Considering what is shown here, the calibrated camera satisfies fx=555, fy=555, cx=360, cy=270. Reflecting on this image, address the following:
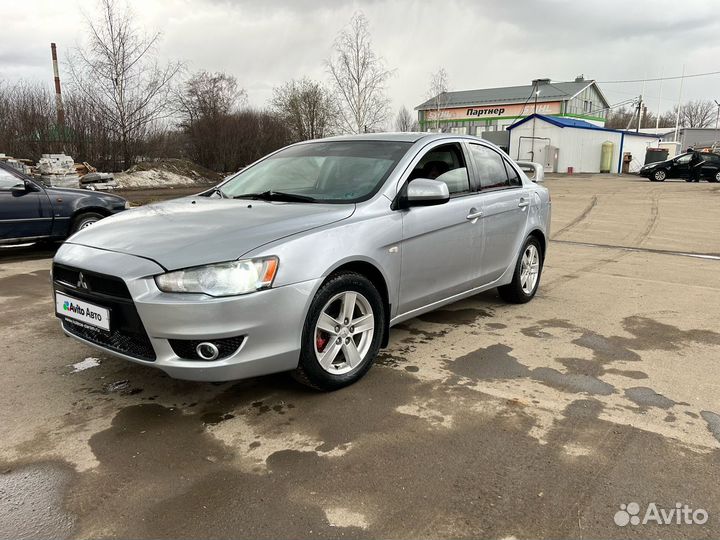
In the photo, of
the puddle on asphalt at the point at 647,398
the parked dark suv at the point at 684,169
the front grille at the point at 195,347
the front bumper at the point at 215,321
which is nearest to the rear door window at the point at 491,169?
the puddle on asphalt at the point at 647,398

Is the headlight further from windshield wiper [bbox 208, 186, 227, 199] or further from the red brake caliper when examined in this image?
windshield wiper [bbox 208, 186, 227, 199]

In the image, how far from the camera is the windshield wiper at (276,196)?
3.87 metres

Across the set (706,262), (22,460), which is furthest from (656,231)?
(22,460)

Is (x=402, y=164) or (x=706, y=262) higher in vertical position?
(x=402, y=164)

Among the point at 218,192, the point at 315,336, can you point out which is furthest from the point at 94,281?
the point at 218,192

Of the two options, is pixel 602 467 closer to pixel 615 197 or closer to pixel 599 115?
pixel 615 197

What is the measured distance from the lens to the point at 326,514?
2322 mm

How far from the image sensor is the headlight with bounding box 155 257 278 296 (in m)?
2.87

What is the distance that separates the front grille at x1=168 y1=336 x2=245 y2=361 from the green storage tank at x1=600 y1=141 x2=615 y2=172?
45932 millimetres

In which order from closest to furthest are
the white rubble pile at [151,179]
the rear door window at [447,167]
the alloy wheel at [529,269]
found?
1. the rear door window at [447,167]
2. the alloy wheel at [529,269]
3. the white rubble pile at [151,179]

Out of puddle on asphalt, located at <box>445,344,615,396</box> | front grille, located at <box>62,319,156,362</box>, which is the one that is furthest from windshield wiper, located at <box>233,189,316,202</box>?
puddle on asphalt, located at <box>445,344,615,396</box>

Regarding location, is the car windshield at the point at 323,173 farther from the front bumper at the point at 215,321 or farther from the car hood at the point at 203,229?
the front bumper at the point at 215,321

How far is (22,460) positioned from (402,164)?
2.90 m

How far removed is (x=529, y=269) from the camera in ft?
18.5
